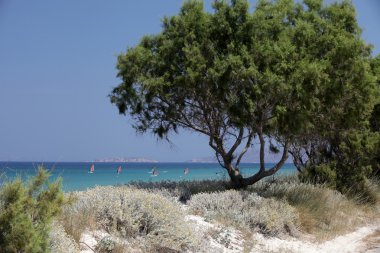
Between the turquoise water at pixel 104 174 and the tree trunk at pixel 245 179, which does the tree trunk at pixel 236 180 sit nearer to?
the tree trunk at pixel 245 179

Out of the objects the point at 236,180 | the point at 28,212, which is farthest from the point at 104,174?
the point at 28,212

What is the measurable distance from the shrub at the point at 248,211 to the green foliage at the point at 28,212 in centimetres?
588

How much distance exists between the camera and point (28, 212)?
6555mm

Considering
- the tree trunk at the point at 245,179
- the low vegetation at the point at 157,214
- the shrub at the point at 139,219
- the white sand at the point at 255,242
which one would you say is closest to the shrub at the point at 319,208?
the low vegetation at the point at 157,214

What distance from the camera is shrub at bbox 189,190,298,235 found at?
12.2 m

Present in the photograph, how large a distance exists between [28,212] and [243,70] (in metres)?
8.79

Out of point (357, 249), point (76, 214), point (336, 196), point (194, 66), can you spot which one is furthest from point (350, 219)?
point (76, 214)

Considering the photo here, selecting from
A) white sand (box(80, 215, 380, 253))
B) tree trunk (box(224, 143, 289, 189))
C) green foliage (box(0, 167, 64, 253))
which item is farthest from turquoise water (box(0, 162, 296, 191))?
tree trunk (box(224, 143, 289, 189))

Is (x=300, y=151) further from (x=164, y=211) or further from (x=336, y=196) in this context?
(x=164, y=211)

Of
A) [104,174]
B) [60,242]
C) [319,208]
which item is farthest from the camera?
[104,174]

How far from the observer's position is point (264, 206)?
13.2 meters

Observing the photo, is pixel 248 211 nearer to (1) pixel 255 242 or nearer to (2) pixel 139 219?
(1) pixel 255 242

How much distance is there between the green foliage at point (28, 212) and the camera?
20.1ft

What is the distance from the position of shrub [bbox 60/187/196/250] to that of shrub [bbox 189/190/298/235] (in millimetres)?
2483
